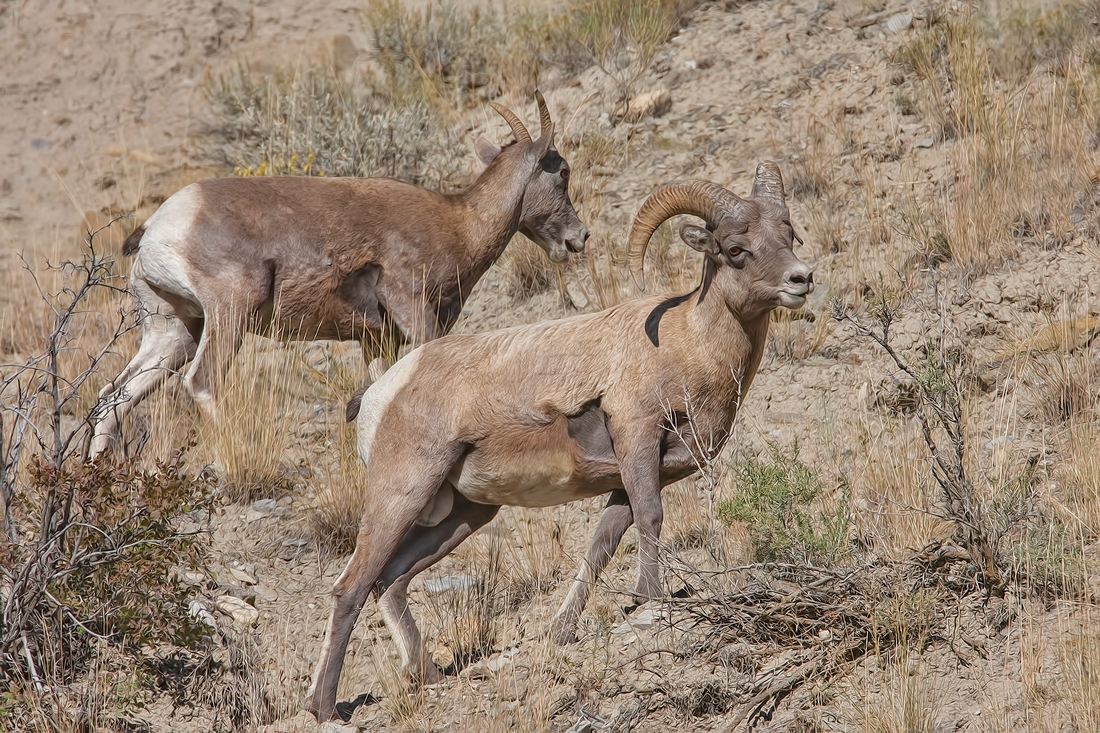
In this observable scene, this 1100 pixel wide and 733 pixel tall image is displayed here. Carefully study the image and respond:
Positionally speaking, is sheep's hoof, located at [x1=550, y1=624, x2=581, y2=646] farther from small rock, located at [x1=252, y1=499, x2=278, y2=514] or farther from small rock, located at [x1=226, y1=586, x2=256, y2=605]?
small rock, located at [x1=252, y1=499, x2=278, y2=514]

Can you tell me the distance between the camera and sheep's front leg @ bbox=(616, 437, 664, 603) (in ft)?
18.3

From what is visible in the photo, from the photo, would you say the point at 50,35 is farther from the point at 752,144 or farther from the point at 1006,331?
the point at 1006,331

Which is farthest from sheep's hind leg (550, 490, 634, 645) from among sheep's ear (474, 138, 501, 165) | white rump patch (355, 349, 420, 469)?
sheep's ear (474, 138, 501, 165)

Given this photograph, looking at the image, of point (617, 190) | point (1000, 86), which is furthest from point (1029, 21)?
point (617, 190)

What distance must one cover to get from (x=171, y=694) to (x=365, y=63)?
1009 cm

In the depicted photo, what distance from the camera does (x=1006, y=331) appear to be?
26.5 feet

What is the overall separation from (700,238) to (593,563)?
5.14 feet

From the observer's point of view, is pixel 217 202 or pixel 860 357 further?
pixel 860 357

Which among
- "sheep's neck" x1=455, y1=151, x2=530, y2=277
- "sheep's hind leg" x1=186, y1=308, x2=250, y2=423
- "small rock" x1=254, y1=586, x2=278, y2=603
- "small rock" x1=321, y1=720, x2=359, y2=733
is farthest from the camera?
"sheep's neck" x1=455, y1=151, x2=530, y2=277

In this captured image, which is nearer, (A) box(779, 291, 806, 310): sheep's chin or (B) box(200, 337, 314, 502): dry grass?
(A) box(779, 291, 806, 310): sheep's chin

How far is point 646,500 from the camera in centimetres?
558

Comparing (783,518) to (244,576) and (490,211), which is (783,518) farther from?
(490,211)

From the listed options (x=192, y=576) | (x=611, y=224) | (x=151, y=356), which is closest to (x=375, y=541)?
(x=192, y=576)

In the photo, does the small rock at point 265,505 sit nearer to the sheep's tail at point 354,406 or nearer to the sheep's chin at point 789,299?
the sheep's tail at point 354,406
